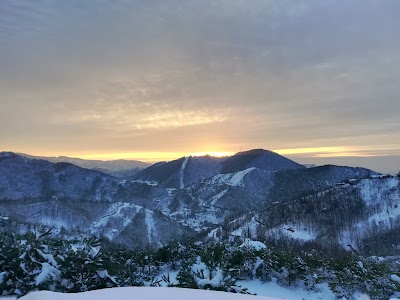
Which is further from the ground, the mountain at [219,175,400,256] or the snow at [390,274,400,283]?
the snow at [390,274,400,283]

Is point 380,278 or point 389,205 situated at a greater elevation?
point 380,278

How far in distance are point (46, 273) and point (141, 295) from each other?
17.6ft

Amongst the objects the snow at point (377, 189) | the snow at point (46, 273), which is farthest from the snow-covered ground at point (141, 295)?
the snow at point (377, 189)

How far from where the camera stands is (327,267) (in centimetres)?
2144

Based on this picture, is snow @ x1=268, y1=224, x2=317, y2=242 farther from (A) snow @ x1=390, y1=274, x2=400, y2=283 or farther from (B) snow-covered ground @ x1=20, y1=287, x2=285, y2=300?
(B) snow-covered ground @ x1=20, y1=287, x2=285, y2=300

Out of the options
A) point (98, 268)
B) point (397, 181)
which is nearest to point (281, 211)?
point (397, 181)

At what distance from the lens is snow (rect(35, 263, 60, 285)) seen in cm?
867

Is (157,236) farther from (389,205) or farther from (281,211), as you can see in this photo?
(389,205)

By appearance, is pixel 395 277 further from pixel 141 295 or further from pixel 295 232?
pixel 295 232

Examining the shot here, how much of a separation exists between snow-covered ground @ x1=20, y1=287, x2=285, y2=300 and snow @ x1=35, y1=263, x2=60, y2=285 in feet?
15.5

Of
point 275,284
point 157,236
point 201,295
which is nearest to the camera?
point 201,295

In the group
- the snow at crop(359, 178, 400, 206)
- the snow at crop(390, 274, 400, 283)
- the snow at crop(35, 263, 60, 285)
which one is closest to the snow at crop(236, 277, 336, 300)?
the snow at crop(390, 274, 400, 283)

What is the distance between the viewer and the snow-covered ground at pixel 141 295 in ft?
15.1

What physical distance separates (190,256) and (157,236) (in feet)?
582
